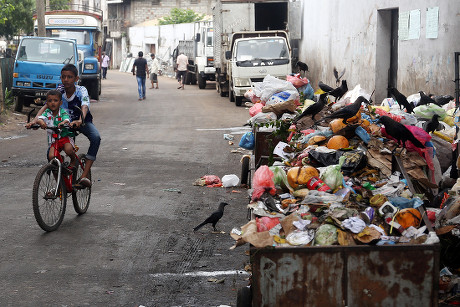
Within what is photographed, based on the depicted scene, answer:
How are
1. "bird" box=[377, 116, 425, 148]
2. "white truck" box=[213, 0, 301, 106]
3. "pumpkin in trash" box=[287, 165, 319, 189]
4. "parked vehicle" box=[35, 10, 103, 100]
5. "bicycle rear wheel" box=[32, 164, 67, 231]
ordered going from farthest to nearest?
"parked vehicle" box=[35, 10, 103, 100] < "white truck" box=[213, 0, 301, 106] < "bicycle rear wheel" box=[32, 164, 67, 231] < "bird" box=[377, 116, 425, 148] < "pumpkin in trash" box=[287, 165, 319, 189]

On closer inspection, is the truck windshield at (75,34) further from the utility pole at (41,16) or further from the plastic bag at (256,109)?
the plastic bag at (256,109)

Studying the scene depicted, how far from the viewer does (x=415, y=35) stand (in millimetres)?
15242

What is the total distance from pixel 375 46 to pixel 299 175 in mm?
13663

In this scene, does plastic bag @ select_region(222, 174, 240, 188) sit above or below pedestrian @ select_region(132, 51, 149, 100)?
below

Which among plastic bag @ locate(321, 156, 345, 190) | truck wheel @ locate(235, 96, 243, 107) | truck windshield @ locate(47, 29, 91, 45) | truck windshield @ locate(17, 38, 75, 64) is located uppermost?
truck windshield @ locate(47, 29, 91, 45)

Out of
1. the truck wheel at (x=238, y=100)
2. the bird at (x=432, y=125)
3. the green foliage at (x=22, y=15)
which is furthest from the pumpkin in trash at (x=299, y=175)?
the green foliage at (x=22, y=15)

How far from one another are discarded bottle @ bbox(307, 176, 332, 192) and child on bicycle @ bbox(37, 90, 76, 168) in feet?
9.52

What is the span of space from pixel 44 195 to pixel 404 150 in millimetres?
3580

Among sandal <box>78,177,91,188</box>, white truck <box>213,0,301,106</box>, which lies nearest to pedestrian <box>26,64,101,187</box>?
sandal <box>78,177,91,188</box>

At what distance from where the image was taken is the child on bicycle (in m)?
7.20

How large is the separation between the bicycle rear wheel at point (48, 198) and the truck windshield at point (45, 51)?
13961 mm

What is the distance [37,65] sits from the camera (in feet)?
64.8

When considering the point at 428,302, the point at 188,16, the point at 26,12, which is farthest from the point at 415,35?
the point at 188,16

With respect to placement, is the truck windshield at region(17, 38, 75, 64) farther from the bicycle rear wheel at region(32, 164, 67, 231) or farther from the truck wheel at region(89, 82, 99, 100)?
the bicycle rear wheel at region(32, 164, 67, 231)
